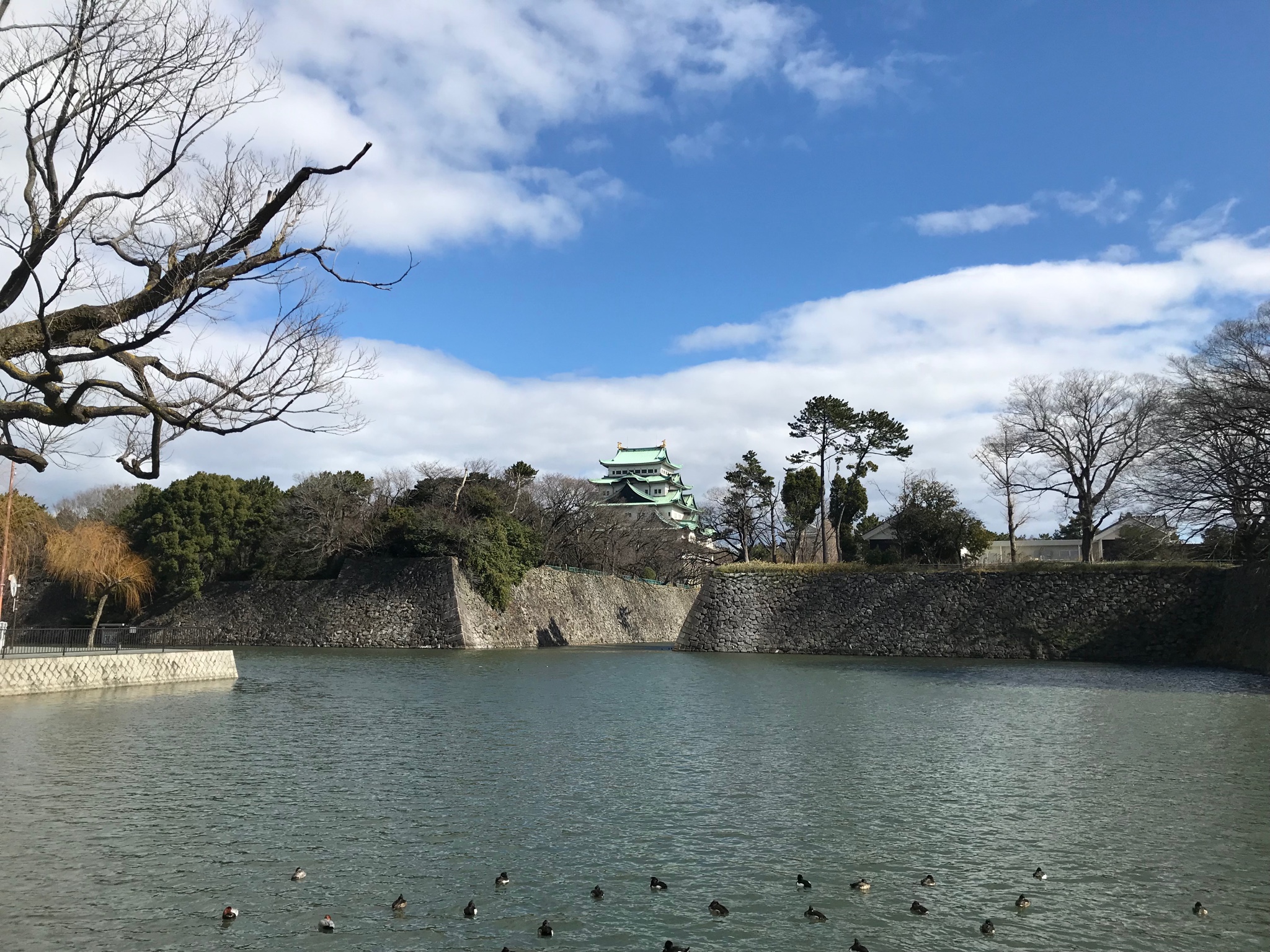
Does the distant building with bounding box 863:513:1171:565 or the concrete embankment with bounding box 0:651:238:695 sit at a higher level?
the distant building with bounding box 863:513:1171:565

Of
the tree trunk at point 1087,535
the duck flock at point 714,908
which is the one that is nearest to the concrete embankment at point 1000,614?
the tree trunk at point 1087,535

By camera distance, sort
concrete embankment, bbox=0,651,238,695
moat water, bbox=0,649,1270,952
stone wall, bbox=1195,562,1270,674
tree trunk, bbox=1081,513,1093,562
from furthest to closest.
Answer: tree trunk, bbox=1081,513,1093,562, stone wall, bbox=1195,562,1270,674, concrete embankment, bbox=0,651,238,695, moat water, bbox=0,649,1270,952

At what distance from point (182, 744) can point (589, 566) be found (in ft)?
118

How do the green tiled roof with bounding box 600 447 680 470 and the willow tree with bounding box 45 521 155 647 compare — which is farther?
the green tiled roof with bounding box 600 447 680 470

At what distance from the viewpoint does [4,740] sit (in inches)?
512

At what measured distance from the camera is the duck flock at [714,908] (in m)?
6.18

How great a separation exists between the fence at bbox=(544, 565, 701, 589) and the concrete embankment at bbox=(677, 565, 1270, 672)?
9.74 meters

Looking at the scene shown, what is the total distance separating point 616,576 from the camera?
48.9m

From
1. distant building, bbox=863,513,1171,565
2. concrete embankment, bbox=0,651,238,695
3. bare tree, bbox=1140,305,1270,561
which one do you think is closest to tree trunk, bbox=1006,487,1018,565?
distant building, bbox=863,513,1171,565

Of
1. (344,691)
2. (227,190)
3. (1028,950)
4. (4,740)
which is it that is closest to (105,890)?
(227,190)

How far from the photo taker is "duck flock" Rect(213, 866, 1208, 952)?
20.3 feet

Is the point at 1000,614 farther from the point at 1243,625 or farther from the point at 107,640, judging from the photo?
the point at 107,640

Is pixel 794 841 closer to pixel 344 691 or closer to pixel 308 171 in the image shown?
pixel 308 171

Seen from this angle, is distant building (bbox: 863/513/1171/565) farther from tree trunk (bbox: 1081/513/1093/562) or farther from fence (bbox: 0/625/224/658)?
fence (bbox: 0/625/224/658)
